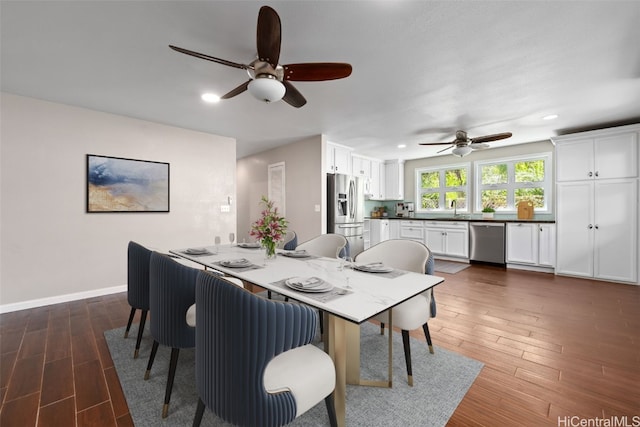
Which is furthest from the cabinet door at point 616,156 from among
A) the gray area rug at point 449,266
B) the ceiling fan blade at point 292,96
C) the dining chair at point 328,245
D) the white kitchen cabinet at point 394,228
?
the ceiling fan blade at point 292,96

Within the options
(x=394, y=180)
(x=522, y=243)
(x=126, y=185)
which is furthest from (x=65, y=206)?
(x=522, y=243)

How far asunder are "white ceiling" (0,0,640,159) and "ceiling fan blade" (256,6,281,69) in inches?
10.6

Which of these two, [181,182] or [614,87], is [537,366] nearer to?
[614,87]

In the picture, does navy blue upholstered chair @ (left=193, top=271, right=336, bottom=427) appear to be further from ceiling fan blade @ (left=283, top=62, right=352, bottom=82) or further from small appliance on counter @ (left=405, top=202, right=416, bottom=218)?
small appliance on counter @ (left=405, top=202, right=416, bottom=218)

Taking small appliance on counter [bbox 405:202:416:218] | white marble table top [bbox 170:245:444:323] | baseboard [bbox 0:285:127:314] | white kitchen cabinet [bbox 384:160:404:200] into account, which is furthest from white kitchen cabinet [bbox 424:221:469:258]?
baseboard [bbox 0:285:127:314]

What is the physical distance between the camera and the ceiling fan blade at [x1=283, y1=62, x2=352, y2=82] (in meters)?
1.87

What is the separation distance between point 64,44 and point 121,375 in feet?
8.40

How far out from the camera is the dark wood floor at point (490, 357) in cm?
153

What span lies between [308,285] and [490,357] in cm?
169

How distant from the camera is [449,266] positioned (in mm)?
5355

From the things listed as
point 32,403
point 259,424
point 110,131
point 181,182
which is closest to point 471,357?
point 259,424

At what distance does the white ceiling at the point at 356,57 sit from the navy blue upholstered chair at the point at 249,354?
184 centimetres

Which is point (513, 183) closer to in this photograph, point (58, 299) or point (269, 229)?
point (269, 229)

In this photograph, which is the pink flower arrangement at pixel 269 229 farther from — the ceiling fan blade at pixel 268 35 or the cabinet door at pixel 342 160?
the cabinet door at pixel 342 160
